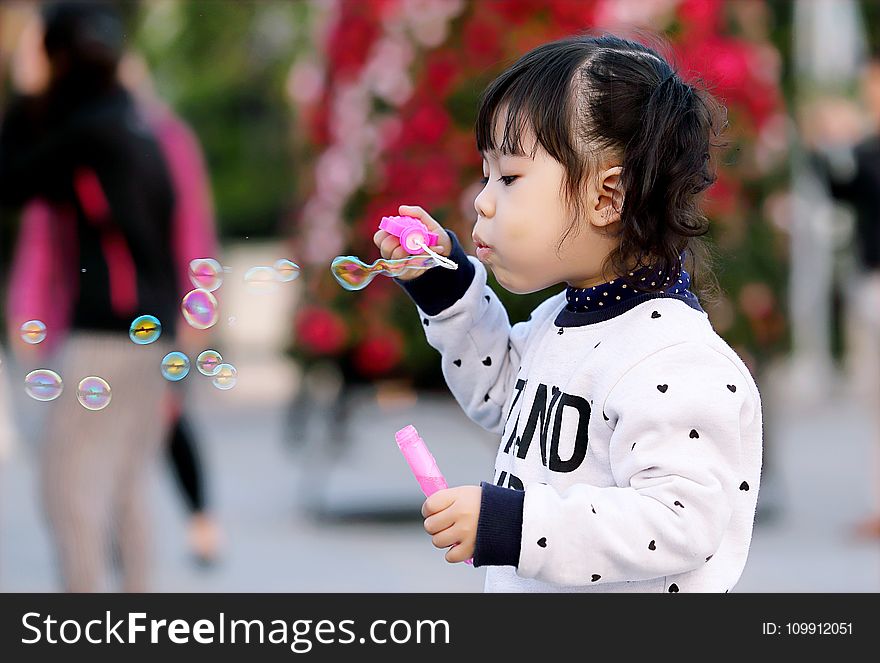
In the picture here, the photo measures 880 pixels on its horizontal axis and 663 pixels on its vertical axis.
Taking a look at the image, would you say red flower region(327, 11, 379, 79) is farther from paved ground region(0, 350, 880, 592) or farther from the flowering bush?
paved ground region(0, 350, 880, 592)

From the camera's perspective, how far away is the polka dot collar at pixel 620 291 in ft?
5.68

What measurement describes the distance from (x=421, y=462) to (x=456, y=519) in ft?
0.43

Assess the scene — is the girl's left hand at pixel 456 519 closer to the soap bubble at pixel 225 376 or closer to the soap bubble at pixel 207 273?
the soap bubble at pixel 225 376

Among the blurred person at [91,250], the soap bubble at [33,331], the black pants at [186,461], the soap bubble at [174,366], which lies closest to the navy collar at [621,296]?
the soap bubble at [174,366]

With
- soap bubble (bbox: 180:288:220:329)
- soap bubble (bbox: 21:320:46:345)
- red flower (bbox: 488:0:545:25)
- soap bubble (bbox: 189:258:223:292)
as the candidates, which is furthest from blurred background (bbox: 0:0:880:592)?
soap bubble (bbox: 189:258:223:292)

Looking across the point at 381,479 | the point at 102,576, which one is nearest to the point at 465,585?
the point at 102,576

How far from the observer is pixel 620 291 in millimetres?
1736

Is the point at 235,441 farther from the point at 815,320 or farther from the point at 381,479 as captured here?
the point at 815,320

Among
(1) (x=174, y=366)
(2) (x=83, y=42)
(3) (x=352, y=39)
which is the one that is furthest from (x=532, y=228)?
(3) (x=352, y=39)

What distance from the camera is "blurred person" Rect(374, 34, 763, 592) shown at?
1.55m

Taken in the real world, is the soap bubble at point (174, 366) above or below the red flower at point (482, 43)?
below

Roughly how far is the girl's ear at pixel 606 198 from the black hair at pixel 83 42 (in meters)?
2.08

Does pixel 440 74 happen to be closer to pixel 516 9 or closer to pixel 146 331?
pixel 516 9

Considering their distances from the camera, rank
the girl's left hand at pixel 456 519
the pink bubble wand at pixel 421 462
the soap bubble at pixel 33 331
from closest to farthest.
A: the girl's left hand at pixel 456 519 < the pink bubble wand at pixel 421 462 < the soap bubble at pixel 33 331
